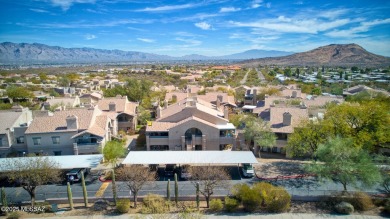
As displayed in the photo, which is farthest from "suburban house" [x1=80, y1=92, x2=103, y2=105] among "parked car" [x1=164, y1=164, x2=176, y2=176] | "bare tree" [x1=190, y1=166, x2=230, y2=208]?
"bare tree" [x1=190, y1=166, x2=230, y2=208]

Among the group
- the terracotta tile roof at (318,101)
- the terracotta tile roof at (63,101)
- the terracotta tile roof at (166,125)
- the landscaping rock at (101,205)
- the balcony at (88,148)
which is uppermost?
the terracotta tile roof at (63,101)

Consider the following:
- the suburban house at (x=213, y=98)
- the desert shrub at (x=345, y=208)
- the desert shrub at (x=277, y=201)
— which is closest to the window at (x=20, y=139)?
the suburban house at (x=213, y=98)

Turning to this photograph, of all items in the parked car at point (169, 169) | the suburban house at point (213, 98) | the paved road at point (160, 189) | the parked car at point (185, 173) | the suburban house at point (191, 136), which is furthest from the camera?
the suburban house at point (213, 98)

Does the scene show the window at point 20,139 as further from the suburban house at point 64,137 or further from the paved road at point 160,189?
the paved road at point 160,189

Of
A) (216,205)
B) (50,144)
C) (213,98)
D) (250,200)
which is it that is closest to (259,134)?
(250,200)

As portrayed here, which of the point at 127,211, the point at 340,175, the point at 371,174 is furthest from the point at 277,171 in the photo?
the point at 127,211

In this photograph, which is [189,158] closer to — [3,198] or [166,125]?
[166,125]
